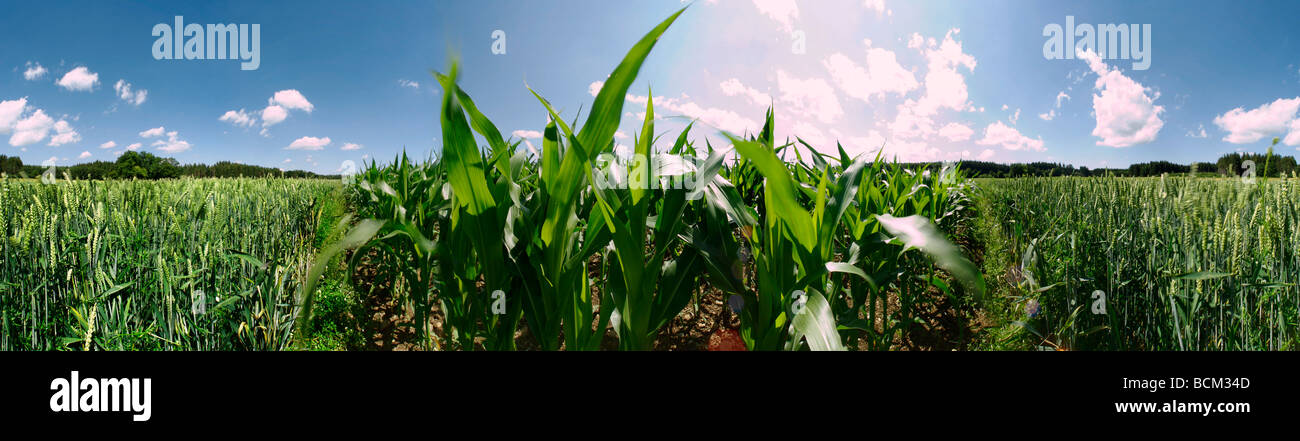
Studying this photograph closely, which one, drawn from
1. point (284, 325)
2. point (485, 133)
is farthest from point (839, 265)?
point (284, 325)

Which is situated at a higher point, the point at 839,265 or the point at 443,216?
the point at 443,216

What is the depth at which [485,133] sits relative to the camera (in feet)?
4.25

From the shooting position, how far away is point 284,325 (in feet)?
5.76

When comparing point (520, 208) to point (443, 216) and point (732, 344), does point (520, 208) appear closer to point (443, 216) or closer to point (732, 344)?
point (443, 216)

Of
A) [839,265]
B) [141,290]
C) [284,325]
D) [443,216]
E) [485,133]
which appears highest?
[485,133]

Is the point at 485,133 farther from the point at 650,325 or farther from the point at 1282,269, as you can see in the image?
the point at 1282,269

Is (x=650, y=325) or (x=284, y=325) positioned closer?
(x=650, y=325)

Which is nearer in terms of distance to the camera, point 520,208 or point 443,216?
point 520,208

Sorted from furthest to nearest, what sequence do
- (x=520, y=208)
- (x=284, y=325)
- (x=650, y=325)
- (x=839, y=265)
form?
(x=284, y=325)
(x=650, y=325)
(x=520, y=208)
(x=839, y=265)

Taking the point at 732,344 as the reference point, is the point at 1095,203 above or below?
above

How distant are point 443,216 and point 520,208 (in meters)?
0.48

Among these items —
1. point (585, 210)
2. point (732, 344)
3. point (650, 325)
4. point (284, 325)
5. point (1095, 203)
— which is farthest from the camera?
point (1095, 203)
